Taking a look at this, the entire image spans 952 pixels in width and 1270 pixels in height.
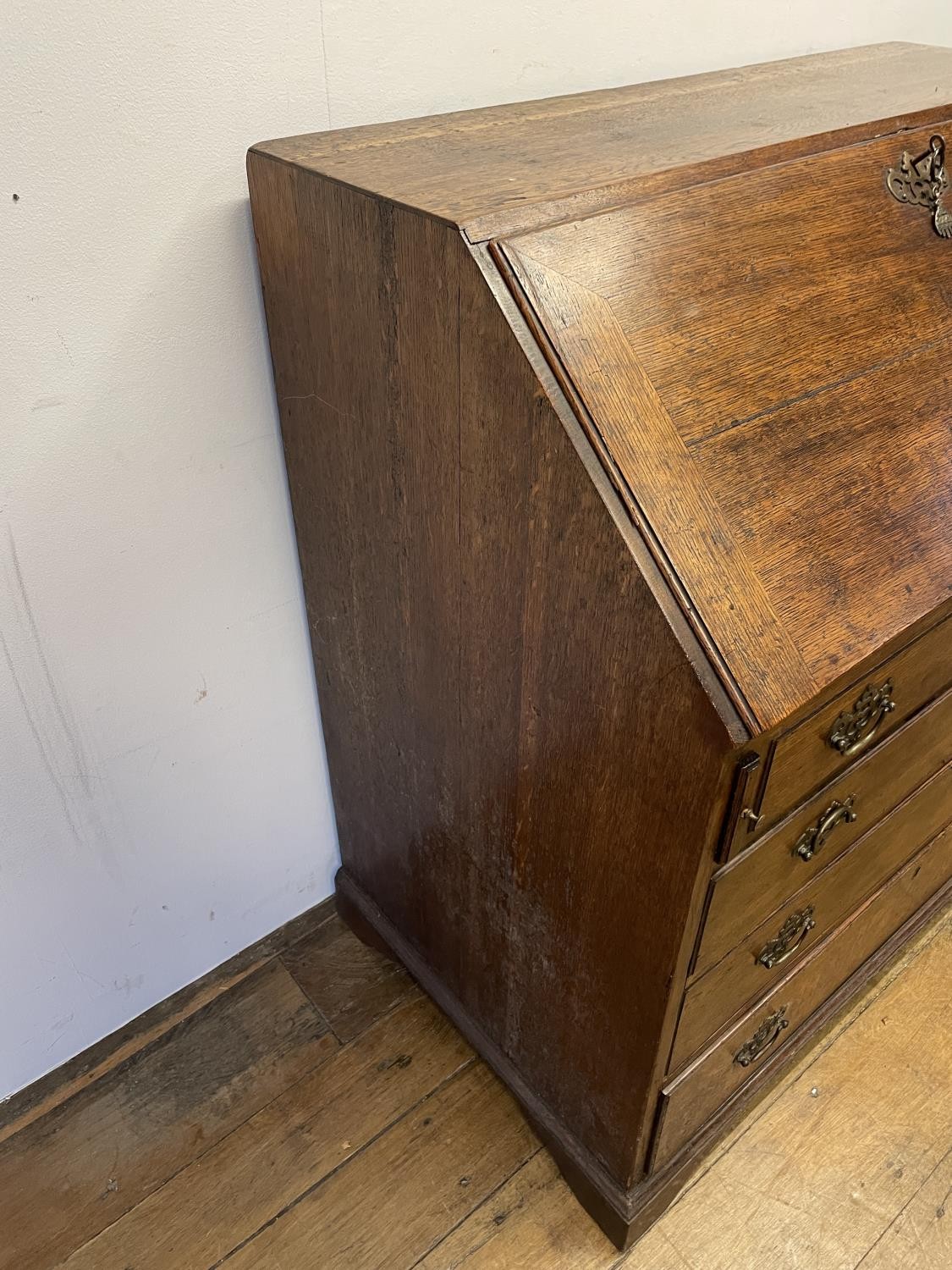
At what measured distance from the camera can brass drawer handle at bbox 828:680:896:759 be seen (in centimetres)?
75

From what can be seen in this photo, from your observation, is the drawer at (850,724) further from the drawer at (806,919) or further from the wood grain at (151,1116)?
the wood grain at (151,1116)

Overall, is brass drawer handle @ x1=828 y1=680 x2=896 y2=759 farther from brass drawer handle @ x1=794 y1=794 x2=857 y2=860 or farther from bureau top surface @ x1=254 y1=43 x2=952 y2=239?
bureau top surface @ x1=254 y1=43 x2=952 y2=239

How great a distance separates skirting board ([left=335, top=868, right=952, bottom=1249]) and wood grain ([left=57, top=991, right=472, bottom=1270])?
0.25 feet

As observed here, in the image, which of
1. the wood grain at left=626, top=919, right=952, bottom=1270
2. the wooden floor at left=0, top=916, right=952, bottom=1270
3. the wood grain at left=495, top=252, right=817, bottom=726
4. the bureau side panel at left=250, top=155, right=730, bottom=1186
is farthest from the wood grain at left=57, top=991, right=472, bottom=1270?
the wood grain at left=495, top=252, right=817, bottom=726

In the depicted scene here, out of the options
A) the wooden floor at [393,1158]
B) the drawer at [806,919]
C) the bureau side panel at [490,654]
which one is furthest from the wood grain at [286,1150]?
the drawer at [806,919]

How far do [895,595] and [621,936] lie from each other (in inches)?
14.9

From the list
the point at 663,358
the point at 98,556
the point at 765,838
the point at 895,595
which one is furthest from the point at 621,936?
the point at 98,556

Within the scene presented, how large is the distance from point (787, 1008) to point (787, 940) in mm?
200

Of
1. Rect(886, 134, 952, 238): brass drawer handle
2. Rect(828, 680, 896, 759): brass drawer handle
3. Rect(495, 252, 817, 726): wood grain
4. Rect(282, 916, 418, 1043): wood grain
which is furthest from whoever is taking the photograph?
Rect(282, 916, 418, 1043): wood grain

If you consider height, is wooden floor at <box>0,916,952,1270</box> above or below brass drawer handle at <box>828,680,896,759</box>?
below

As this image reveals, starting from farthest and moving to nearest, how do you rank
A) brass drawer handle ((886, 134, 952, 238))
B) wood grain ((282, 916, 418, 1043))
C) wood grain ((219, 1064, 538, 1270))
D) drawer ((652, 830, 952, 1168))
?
wood grain ((282, 916, 418, 1043)), wood grain ((219, 1064, 538, 1270)), drawer ((652, 830, 952, 1168)), brass drawer handle ((886, 134, 952, 238))

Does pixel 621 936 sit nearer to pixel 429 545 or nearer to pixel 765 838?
pixel 765 838

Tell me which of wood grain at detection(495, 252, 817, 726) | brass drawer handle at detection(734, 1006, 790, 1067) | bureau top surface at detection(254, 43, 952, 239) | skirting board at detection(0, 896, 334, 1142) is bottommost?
skirting board at detection(0, 896, 334, 1142)

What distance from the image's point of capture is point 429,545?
843 millimetres
